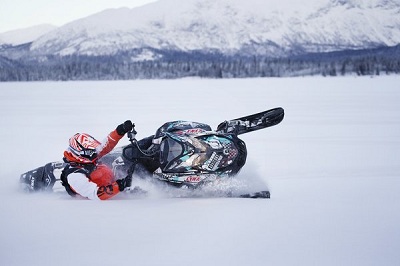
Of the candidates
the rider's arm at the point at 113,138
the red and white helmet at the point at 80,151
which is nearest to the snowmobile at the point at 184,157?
the rider's arm at the point at 113,138

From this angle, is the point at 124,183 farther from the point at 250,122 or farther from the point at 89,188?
the point at 250,122

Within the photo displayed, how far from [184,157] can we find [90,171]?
1394mm

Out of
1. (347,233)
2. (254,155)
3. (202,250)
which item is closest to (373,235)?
(347,233)

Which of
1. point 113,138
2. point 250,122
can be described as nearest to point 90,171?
point 113,138

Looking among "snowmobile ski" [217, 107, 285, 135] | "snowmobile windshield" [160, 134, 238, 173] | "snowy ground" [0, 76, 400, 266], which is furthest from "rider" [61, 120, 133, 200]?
"snowmobile ski" [217, 107, 285, 135]

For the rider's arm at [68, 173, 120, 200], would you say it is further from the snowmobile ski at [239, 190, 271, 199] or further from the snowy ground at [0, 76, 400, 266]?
the snowmobile ski at [239, 190, 271, 199]

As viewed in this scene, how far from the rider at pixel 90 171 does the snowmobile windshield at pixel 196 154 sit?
61 centimetres

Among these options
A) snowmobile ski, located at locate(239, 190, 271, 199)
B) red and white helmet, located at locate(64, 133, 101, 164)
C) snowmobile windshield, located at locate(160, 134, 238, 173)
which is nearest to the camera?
snowmobile windshield, located at locate(160, 134, 238, 173)

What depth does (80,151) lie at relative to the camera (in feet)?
20.7

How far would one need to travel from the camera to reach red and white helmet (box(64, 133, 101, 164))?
6.30 metres

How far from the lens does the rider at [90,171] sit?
6.07m

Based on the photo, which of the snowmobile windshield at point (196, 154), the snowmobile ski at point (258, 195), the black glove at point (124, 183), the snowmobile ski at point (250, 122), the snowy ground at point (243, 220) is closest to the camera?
the snowy ground at point (243, 220)

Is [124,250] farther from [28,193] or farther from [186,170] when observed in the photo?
[28,193]

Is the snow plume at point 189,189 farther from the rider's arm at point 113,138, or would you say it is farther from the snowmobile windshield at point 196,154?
the rider's arm at point 113,138
